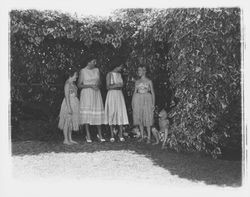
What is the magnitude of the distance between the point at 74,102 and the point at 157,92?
6.62 feet

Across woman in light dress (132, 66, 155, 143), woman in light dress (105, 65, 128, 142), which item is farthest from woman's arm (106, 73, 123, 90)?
woman in light dress (132, 66, 155, 143)

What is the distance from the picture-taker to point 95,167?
7.04 m

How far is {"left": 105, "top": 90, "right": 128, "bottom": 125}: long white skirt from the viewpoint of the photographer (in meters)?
9.02

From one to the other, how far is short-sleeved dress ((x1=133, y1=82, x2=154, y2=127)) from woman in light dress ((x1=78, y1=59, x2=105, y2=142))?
78cm

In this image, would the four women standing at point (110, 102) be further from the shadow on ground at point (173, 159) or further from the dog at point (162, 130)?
the shadow on ground at point (173, 159)

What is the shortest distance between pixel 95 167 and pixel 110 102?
2.24 meters

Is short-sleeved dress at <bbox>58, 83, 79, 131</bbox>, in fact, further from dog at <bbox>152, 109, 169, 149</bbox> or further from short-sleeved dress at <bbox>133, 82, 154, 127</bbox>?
dog at <bbox>152, 109, 169, 149</bbox>

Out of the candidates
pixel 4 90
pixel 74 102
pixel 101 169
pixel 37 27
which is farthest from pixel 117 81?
pixel 4 90

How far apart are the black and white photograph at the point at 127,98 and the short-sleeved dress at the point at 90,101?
0.02 m

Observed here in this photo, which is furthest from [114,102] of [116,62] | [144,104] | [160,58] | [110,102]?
[160,58]

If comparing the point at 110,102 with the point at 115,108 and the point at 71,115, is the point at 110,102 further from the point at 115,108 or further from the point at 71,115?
the point at 71,115

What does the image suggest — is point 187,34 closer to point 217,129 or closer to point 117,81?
point 217,129

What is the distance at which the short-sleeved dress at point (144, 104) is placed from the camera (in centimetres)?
902

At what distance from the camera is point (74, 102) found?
8734 mm
